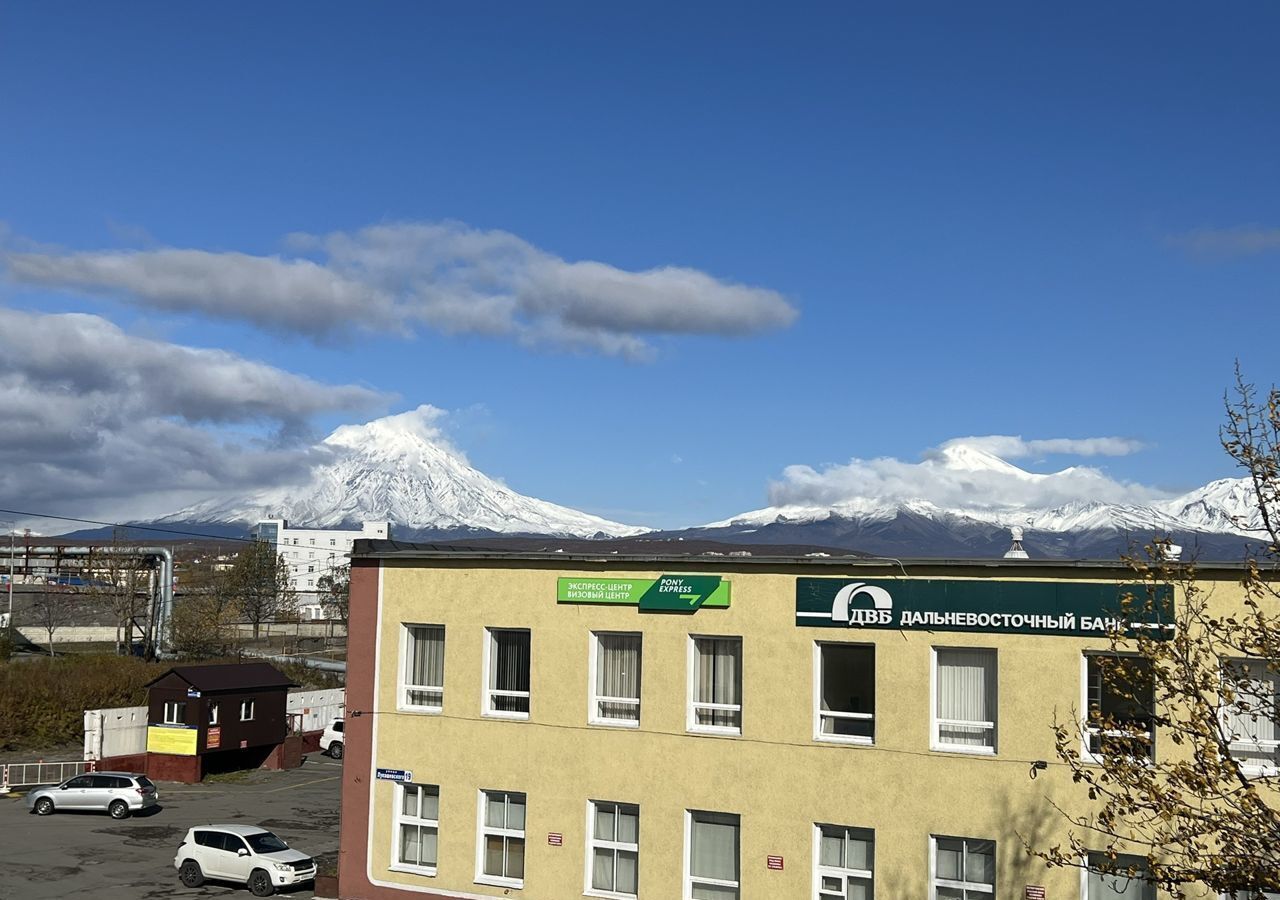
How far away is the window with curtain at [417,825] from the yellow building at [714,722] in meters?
0.05

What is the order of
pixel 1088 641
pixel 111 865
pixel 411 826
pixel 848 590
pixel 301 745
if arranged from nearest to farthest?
pixel 1088 641
pixel 848 590
pixel 411 826
pixel 111 865
pixel 301 745

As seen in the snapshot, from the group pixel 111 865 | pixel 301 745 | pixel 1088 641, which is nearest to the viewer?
pixel 1088 641

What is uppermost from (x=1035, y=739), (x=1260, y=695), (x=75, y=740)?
(x=1260, y=695)

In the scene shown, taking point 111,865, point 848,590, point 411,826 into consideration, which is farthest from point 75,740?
point 848,590

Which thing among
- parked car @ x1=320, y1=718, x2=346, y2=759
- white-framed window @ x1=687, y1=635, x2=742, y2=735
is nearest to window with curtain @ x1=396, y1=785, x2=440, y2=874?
white-framed window @ x1=687, y1=635, x2=742, y2=735

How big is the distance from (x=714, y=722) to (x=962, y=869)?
574 cm

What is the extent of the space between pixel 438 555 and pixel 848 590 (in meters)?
9.75

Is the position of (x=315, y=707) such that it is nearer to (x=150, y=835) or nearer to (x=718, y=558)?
(x=150, y=835)

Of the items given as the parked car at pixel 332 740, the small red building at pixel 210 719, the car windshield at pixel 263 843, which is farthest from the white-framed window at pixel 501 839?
the parked car at pixel 332 740

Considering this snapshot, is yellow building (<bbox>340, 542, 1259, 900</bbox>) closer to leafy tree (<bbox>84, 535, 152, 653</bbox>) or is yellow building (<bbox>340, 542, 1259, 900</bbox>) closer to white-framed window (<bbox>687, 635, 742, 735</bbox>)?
white-framed window (<bbox>687, 635, 742, 735</bbox>)

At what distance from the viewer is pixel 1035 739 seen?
74.0ft

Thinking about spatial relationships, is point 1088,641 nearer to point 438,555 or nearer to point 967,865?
point 967,865

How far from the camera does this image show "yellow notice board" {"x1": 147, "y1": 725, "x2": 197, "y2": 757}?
5297 cm

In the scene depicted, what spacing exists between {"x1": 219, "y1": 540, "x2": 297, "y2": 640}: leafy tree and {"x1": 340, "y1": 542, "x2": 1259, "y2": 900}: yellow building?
114 metres
